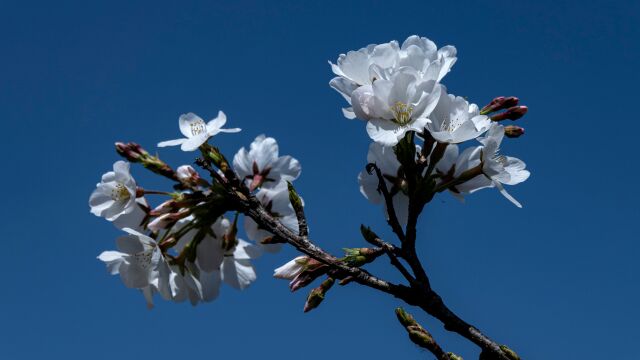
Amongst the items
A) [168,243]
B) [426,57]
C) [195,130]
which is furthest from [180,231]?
[426,57]

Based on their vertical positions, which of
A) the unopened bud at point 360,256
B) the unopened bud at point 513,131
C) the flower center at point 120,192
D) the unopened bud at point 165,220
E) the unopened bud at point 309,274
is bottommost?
the unopened bud at point 309,274

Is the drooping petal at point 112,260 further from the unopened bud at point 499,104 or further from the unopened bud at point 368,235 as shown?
the unopened bud at point 499,104

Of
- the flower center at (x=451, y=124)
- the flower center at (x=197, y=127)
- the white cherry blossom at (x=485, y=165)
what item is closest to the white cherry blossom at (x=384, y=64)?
the flower center at (x=451, y=124)

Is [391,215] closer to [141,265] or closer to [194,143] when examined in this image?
[194,143]

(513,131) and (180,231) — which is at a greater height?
(513,131)

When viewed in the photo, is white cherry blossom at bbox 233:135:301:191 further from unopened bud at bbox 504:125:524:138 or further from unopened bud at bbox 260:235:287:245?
unopened bud at bbox 504:125:524:138

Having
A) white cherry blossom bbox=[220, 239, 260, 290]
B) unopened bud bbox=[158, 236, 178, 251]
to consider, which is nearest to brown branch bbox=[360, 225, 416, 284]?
white cherry blossom bbox=[220, 239, 260, 290]

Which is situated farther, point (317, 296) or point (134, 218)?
point (134, 218)

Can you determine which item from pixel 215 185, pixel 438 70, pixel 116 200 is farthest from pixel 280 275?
pixel 438 70
